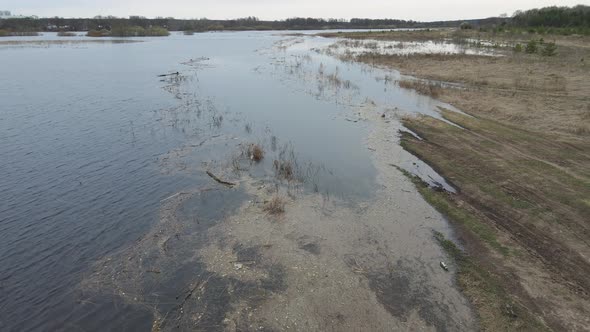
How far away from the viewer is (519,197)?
46.0 feet

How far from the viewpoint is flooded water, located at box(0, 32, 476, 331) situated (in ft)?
32.0

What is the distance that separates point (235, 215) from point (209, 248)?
2.16 meters

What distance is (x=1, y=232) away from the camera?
12344 millimetres

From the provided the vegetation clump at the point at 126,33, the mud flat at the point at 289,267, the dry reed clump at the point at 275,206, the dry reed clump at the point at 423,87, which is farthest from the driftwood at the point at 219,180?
the vegetation clump at the point at 126,33

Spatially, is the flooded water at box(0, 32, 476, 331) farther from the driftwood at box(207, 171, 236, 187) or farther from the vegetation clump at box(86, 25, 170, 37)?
the vegetation clump at box(86, 25, 170, 37)

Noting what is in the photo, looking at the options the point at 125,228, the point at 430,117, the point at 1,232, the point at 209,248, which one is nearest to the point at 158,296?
the point at 209,248

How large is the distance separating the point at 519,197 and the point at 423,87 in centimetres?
2360

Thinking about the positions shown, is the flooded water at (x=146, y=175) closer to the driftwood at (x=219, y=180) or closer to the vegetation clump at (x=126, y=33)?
the driftwood at (x=219, y=180)

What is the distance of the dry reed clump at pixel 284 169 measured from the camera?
16.9 metres

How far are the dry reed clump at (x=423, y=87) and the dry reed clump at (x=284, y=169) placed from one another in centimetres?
2059

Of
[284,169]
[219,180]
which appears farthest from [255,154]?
[219,180]

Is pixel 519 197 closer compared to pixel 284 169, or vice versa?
pixel 519 197

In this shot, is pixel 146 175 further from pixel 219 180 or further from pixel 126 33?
pixel 126 33

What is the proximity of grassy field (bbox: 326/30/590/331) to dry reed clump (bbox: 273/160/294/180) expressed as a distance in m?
5.91
